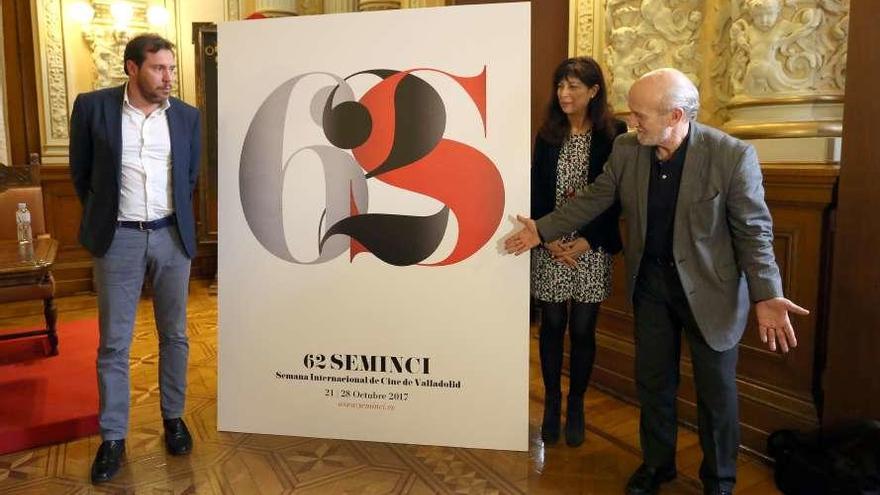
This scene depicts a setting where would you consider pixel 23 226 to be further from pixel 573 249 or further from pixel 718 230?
pixel 718 230

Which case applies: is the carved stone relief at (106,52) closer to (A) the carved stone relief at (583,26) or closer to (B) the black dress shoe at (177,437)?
(A) the carved stone relief at (583,26)

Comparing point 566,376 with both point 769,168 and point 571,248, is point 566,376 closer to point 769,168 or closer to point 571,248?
point 571,248

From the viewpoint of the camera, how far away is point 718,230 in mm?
1948

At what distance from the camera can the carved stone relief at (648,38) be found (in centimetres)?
304

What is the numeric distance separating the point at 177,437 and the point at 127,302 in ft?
1.83

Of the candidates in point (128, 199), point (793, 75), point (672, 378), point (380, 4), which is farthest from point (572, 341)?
point (380, 4)

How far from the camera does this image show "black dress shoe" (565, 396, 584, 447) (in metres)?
2.57

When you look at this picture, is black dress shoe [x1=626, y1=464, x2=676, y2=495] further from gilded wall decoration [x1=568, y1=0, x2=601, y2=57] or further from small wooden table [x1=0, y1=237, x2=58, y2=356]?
small wooden table [x1=0, y1=237, x2=58, y2=356]

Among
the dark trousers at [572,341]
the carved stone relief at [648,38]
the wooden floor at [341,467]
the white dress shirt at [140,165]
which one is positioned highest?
the carved stone relief at [648,38]

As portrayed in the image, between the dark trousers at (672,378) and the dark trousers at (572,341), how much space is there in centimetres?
27

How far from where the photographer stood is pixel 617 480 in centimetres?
234

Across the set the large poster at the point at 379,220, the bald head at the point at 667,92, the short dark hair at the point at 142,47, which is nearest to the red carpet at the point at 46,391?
the large poster at the point at 379,220

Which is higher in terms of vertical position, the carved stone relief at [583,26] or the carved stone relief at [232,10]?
the carved stone relief at [232,10]

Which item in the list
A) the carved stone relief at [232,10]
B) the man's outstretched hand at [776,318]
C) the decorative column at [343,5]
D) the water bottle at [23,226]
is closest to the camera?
the man's outstretched hand at [776,318]
